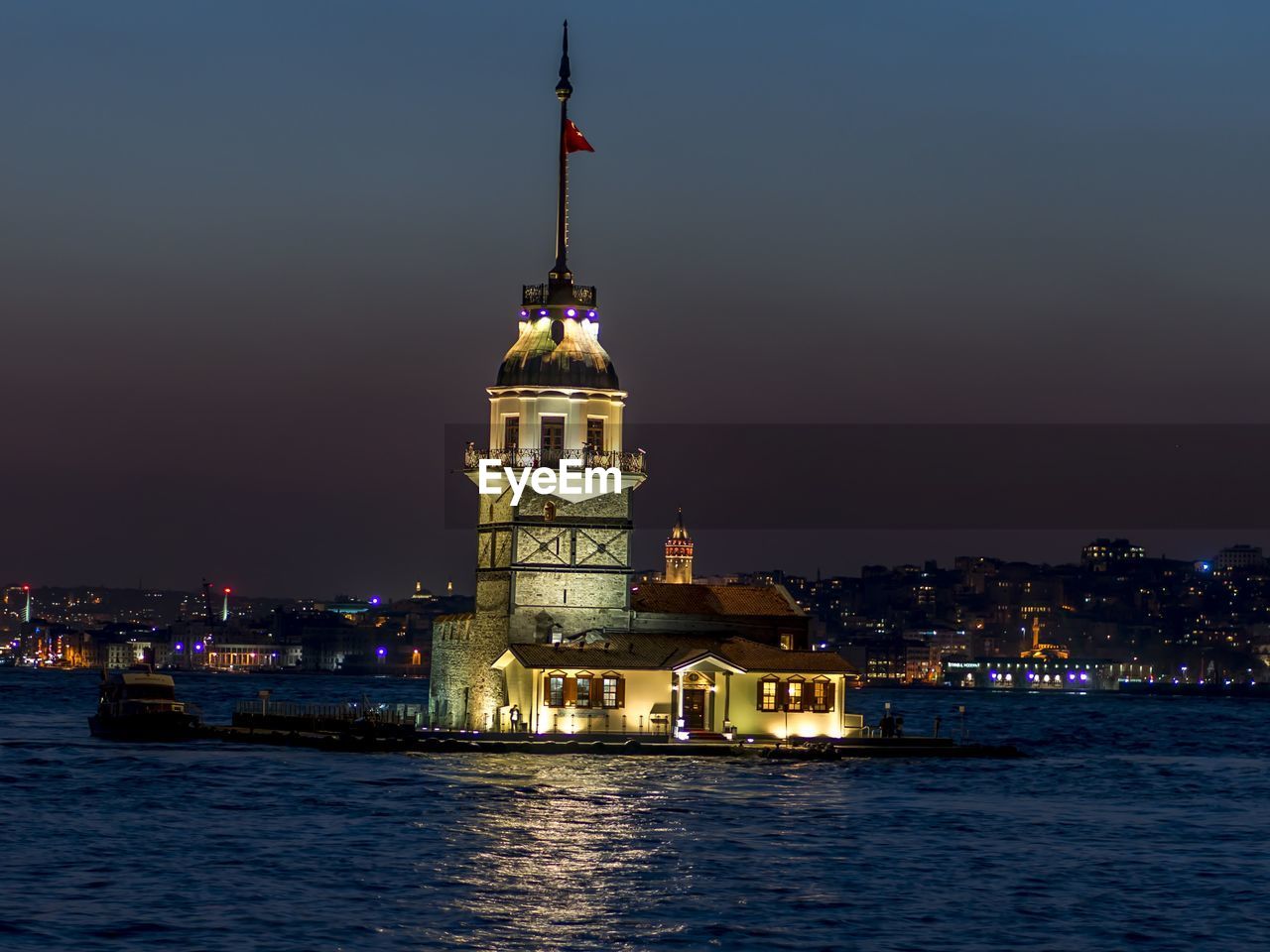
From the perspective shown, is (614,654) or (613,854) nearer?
(613,854)

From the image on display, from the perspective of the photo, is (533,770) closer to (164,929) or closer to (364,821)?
(364,821)

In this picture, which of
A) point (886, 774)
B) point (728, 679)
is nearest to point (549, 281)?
point (728, 679)

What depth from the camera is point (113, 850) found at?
174ft

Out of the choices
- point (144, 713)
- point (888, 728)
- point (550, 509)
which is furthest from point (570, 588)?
point (144, 713)

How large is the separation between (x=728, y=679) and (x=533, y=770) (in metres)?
10.1

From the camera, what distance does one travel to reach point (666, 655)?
78.3 m

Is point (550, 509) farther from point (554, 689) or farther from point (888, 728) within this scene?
point (888, 728)

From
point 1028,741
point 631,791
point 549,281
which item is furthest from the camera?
point 1028,741

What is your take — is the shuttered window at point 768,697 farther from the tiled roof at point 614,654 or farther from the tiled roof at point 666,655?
the tiled roof at point 614,654

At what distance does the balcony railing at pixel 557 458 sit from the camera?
80.1m

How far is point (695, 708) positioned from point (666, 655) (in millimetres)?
2239

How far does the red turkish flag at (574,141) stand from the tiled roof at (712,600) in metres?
15.7

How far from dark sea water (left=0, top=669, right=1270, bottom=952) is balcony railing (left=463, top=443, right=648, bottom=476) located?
10.3m

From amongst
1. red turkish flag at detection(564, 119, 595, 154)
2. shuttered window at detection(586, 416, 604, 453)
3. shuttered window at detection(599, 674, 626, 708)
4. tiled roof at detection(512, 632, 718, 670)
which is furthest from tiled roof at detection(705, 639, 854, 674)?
red turkish flag at detection(564, 119, 595, 154)
